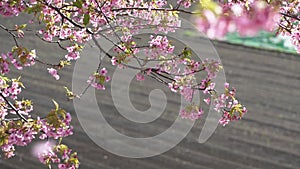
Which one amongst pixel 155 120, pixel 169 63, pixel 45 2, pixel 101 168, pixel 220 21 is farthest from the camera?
pixel 155 120

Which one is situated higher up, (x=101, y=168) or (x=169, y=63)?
(x=169, y=63)

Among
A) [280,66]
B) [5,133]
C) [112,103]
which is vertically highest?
[5,133]

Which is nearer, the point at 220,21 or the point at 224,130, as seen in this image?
the point at 220,21

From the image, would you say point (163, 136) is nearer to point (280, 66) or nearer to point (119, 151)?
point (119, 151)

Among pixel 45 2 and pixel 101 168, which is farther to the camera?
pixel 101 168

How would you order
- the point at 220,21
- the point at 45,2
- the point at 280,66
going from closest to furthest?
the point at 220,21, the point at 45,2, the point at 280,66

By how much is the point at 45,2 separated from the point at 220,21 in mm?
722

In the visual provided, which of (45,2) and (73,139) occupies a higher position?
(45,2)

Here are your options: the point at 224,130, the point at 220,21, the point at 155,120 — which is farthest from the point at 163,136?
the point at 220,21

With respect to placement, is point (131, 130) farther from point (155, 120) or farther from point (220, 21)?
point (220, 21)

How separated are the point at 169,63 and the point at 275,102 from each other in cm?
178

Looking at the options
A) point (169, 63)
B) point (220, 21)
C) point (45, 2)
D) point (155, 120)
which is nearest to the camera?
point (220, 21)

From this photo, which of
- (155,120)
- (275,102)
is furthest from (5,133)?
(275,102)

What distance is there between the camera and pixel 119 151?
9.80 ft
